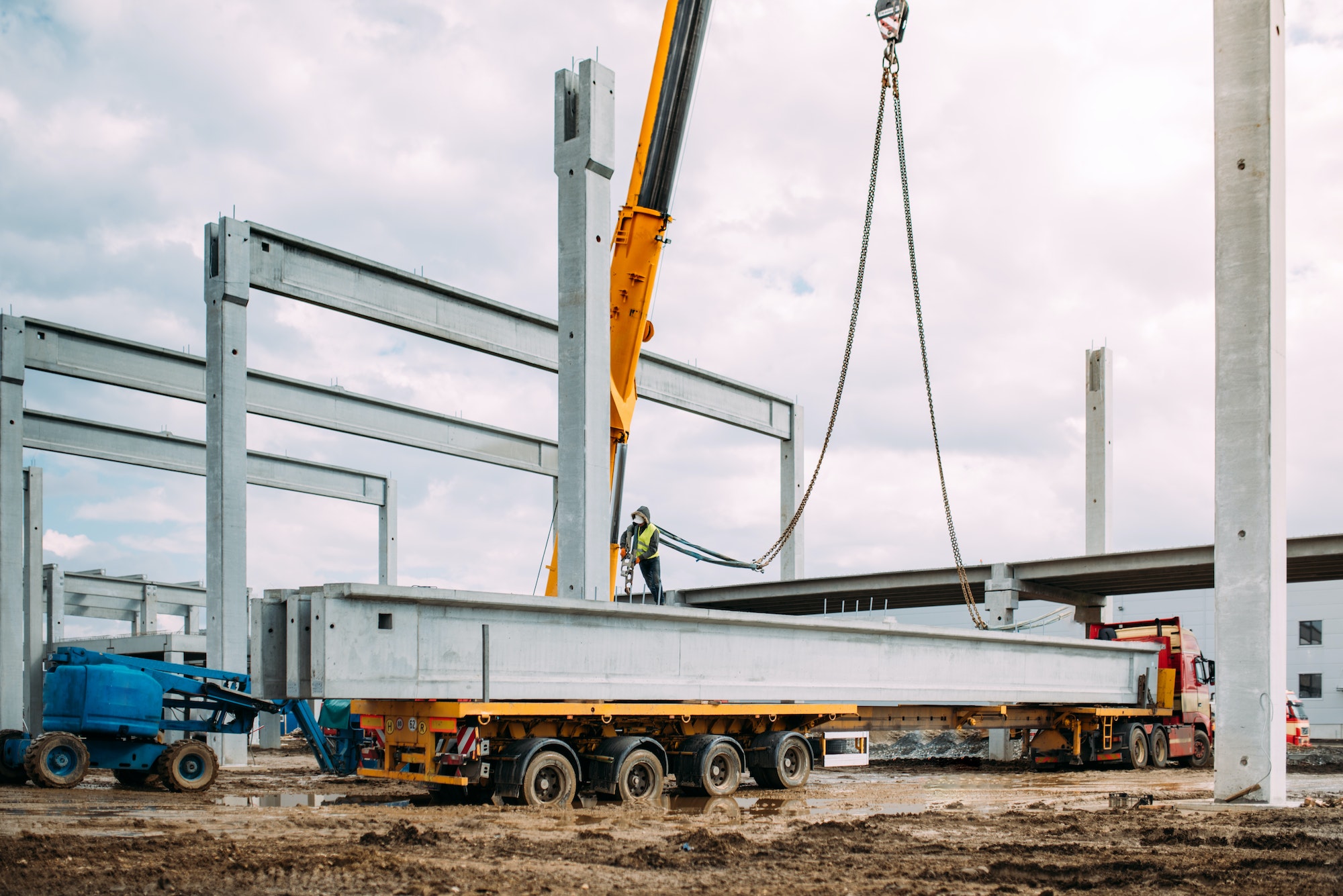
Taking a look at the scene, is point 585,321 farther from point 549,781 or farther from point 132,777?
point 132,777

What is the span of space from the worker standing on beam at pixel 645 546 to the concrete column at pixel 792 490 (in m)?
14.7

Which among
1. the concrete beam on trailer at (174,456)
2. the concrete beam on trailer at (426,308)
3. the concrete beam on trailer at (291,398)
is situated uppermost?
the concrete beam on trailer at (426,308)

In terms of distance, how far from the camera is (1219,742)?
13.3 meters

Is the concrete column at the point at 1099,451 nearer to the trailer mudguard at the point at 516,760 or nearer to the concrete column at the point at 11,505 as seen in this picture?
the trailer mudguard at the point at 516,760

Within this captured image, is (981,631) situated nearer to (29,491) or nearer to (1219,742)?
(1219,742)

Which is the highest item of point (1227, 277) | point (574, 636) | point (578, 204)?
point (578, 204)

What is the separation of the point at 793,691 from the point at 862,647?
1389 millimetres

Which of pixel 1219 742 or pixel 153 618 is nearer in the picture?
pixel 1219 742

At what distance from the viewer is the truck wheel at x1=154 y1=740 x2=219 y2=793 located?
15.4 meters

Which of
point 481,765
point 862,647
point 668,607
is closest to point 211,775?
point 481,765

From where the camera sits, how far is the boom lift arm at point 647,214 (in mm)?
16266

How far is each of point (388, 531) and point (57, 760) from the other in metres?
17.4

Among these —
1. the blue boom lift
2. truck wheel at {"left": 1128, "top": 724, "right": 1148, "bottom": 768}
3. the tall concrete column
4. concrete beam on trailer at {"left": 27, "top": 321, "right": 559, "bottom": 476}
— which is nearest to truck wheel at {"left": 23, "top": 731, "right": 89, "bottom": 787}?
the blue boom lift

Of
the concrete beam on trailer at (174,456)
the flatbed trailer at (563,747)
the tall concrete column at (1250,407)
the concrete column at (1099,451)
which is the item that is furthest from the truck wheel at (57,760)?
the concrete column at (1099,451)
